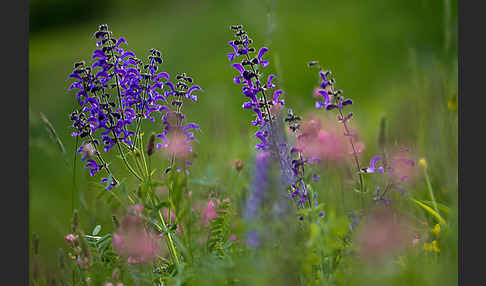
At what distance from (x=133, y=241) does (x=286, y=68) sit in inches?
181

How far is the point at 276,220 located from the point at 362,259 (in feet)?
0.77

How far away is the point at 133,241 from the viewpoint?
133cm

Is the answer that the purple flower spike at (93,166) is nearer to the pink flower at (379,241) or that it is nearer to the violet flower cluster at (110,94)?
the violet flower cluster at (110,94)

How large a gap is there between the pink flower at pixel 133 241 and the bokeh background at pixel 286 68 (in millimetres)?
580

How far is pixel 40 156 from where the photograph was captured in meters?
6.13

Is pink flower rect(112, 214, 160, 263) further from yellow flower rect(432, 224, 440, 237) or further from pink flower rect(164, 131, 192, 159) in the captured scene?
yellow flower rect(432, 224, 440, 237)

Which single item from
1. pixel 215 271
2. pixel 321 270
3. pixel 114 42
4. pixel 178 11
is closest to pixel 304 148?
pixel 321 270

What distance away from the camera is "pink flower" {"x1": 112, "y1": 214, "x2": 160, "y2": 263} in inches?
51.6

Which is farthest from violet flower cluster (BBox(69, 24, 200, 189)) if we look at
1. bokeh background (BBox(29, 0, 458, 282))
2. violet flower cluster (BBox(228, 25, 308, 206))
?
bokeh background (BBox(29, 0, 458, 282))

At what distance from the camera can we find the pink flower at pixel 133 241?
1.31 meters

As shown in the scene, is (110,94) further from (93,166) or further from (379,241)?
(379,241)

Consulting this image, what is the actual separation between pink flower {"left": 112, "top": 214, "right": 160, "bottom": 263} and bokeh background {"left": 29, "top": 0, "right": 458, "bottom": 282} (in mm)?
580

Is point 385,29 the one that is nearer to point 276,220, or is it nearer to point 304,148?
point 304,148

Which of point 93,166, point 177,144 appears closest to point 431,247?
point 177,144
